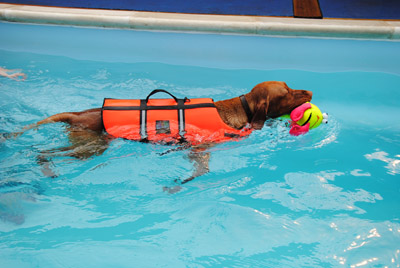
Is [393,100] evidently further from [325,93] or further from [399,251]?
[399,251]

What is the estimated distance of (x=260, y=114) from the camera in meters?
3.71

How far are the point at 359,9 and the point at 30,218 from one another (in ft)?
24.6

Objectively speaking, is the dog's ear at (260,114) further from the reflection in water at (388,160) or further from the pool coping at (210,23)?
the pool coping at (210,23)

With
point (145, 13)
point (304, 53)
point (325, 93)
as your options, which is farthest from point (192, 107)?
point (145, 13)

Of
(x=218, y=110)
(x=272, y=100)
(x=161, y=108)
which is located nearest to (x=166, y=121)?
(x=161, y=108)

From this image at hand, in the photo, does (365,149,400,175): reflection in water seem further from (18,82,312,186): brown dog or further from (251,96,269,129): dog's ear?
(251,96,269,129): dog's ear

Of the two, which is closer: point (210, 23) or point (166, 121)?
point (166, 121)

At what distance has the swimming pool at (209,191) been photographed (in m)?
3.14

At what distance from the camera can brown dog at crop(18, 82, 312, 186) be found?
11.9 feet

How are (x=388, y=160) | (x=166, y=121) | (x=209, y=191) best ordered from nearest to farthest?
(x=166, y=121)
(x=209, y=191)
(x=388, y=160)

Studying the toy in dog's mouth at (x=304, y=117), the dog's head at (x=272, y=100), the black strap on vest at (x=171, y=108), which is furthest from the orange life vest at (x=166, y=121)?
the toy in dog's mouth at (x=304, y=117)

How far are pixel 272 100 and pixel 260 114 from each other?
186 millimetres

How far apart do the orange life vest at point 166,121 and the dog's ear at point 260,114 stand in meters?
0.18

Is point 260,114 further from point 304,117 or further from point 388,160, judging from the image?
point 388,160
